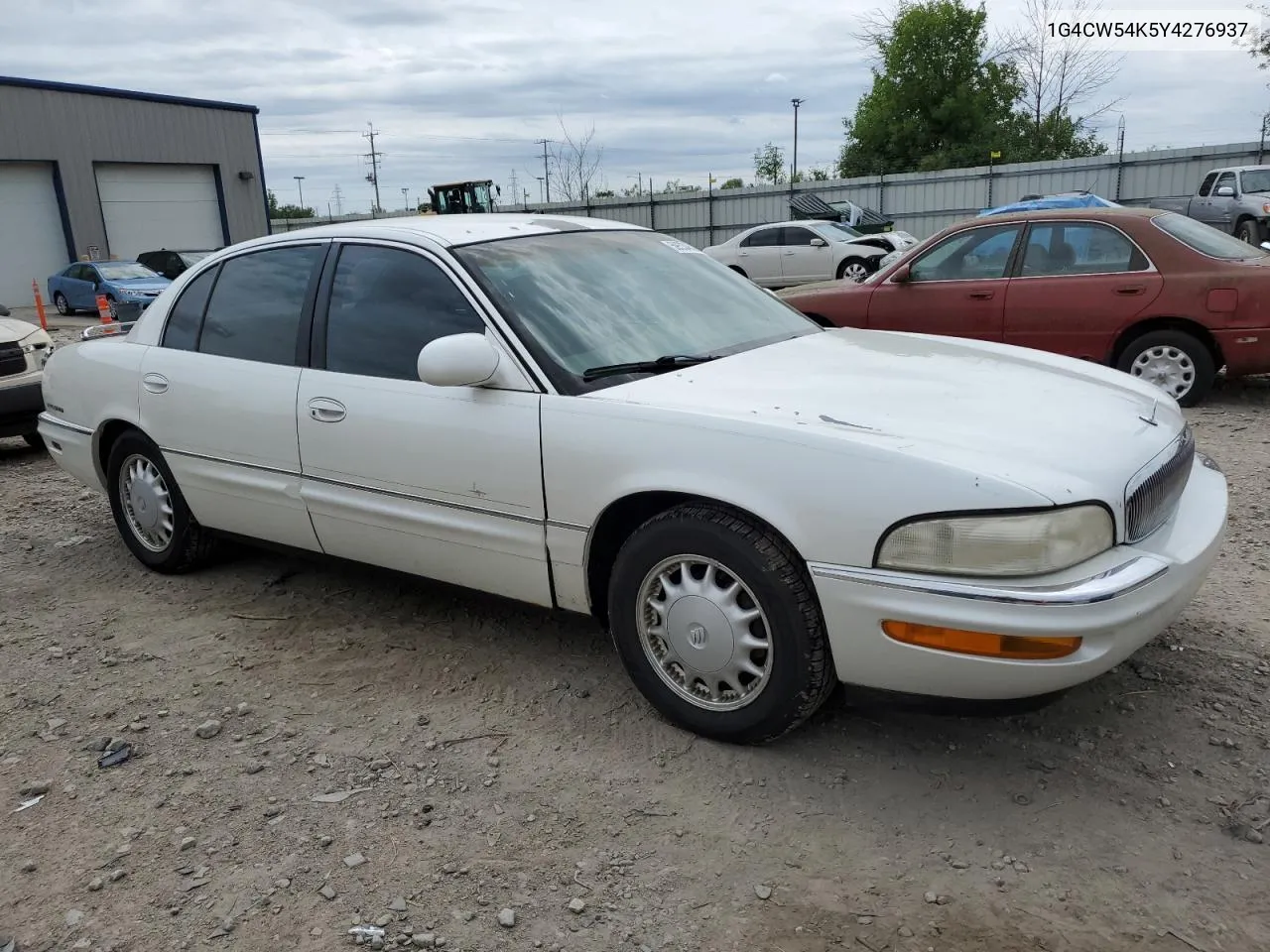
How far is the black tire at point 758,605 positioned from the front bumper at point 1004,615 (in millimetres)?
74

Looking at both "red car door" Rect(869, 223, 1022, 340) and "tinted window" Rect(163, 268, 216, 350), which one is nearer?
"tinted window" Rect(163, 268, 216, 350)

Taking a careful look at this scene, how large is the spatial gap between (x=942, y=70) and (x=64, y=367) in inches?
1823

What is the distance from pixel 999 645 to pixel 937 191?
2627cm

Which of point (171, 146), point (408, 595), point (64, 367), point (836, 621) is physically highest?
point (171, 146)

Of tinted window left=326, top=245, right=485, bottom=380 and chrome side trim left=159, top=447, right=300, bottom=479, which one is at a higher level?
tinted window left=326, top=245, right=485, bottom=380

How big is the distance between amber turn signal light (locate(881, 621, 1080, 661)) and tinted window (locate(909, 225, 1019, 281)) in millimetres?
5737

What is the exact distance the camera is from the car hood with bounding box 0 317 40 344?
749 cm

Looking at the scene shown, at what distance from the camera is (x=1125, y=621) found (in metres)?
2.47

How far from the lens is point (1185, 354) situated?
7.07m

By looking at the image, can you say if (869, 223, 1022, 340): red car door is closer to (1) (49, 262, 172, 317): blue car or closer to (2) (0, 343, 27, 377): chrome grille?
(2) (0, 343, 27, 377): chrome grille

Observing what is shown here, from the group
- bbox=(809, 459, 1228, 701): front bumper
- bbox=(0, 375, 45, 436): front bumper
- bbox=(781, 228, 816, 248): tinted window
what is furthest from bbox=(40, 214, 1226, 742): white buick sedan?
bbox=(781, 228, 816, 248): tinted window

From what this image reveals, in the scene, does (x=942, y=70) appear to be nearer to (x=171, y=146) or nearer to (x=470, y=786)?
(x=171, y=146)

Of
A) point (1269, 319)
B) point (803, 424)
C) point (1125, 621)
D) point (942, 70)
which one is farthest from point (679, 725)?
point (942, 70)

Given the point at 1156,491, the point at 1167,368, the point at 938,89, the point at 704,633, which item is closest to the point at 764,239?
the point at 1167,368
